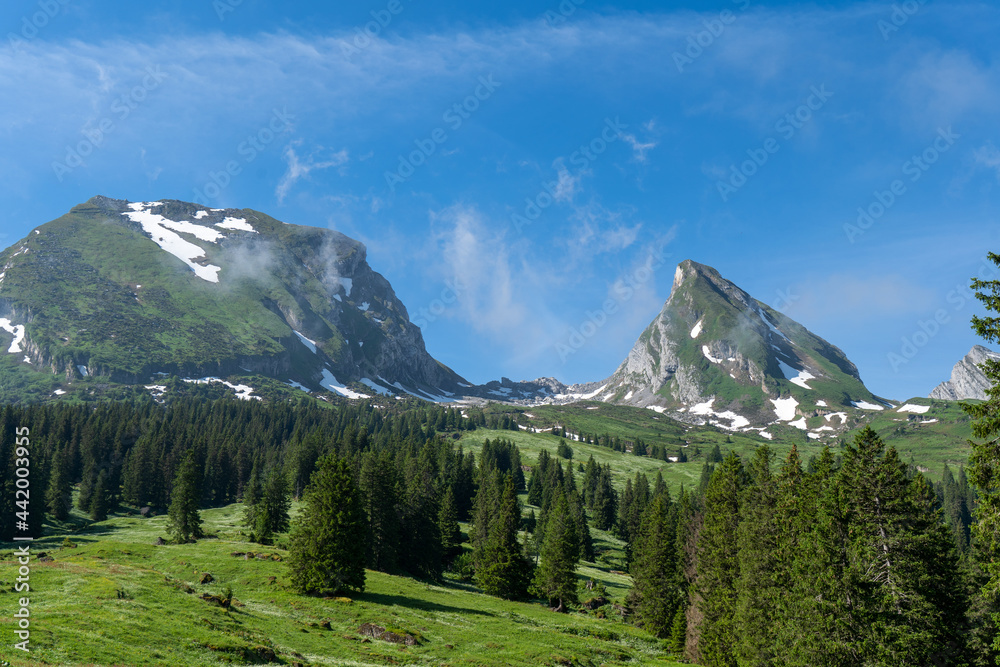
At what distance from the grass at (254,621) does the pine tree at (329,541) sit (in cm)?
238

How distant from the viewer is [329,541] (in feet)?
196

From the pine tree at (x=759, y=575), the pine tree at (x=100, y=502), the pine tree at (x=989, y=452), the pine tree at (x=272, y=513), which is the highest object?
the pine tree at (x=989, y=452)

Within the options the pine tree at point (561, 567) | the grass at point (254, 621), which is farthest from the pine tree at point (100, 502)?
the pine tree at point (561, 567)

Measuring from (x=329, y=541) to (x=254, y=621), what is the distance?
15.7m

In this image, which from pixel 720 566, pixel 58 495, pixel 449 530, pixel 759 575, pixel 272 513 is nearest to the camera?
pixel 759 575

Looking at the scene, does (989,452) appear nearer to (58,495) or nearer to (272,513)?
(272,513)

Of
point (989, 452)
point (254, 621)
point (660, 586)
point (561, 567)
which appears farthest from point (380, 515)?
point (989, 452)

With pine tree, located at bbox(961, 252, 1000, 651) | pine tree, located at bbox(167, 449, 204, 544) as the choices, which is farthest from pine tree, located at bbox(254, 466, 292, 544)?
pine tree, located at bbox(961, 252, 1000, 651)

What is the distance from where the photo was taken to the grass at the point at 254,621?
104 feet

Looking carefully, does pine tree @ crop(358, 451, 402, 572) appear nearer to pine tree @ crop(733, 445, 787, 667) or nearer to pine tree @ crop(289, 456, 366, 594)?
pine tree @ crop(289, 456, 366, 594)

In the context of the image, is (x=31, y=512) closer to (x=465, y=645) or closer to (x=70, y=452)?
(x=70, y=452)

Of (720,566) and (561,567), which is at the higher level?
(720,566)

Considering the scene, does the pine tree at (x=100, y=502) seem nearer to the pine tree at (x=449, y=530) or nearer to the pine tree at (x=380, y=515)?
the pine tree at (x=449, y=530)

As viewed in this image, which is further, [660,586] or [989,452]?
[660,586]
